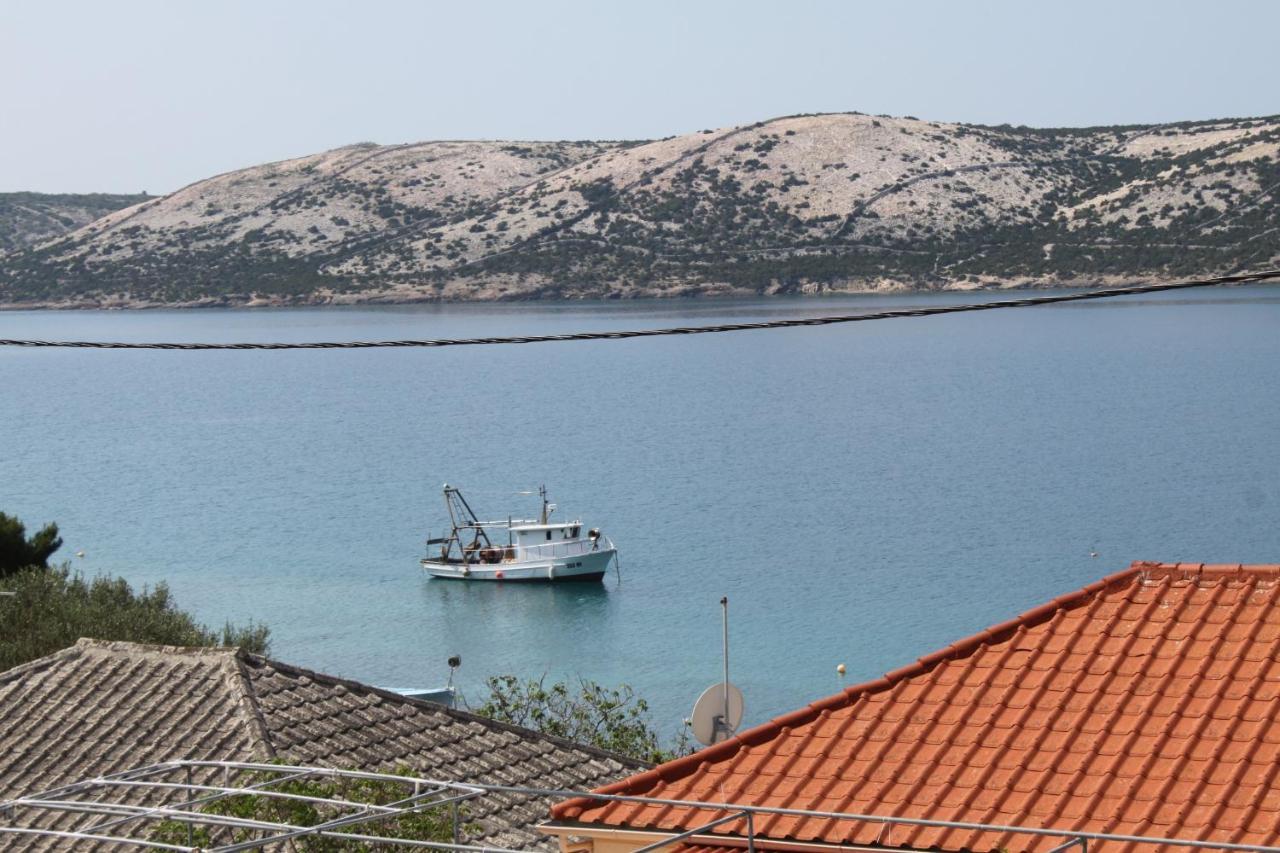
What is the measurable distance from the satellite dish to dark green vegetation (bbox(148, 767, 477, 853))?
17.8ft

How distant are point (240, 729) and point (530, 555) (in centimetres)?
3763

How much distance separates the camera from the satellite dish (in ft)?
58.6

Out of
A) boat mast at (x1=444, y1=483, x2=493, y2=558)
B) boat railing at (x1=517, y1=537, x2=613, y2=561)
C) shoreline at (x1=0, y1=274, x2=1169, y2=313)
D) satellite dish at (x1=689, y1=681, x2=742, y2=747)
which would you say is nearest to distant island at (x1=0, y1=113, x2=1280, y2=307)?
shoreline at (x1=0, y1=274, x2=1169, y2=313)

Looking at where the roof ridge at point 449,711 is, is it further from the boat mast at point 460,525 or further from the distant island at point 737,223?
the distant island at point 737,223

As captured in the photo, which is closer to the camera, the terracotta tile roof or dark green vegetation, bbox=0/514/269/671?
the terracotta tile roof

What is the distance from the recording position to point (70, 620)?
78.1ft

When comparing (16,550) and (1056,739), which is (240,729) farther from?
(16,550)

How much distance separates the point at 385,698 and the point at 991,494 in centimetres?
4817

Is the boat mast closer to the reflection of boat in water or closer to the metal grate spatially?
the reflection of boat in water

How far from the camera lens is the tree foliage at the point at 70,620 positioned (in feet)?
75.4

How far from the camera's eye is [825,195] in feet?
538

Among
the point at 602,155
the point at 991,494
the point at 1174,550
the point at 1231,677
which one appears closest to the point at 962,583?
the point at 1174,550

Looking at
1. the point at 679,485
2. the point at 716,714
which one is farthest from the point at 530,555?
the point at 716,714

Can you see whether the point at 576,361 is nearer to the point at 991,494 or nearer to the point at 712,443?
the point at 712,443
